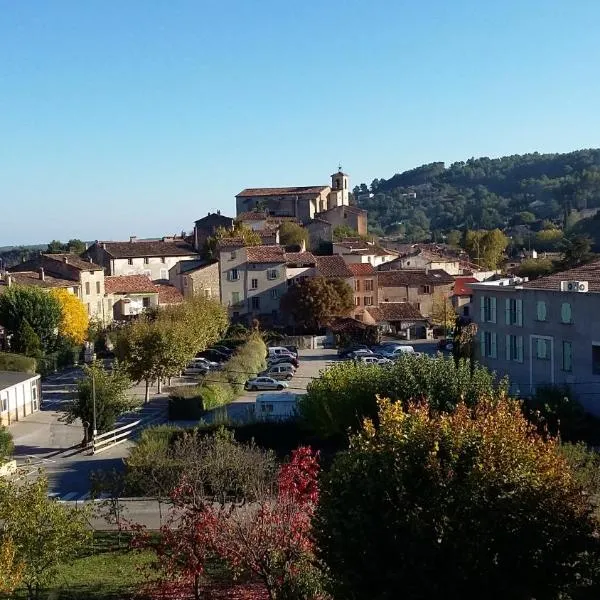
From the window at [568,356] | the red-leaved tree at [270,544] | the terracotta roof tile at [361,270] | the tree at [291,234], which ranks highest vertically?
the tree at [291,234]

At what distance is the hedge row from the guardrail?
4.51 feet

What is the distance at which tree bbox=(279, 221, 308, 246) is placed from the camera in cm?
8662

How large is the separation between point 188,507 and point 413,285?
181ft

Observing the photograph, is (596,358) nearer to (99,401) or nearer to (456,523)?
(99,401)

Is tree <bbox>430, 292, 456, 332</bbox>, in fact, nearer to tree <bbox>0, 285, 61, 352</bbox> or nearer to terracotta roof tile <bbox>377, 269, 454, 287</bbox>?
terracotta roof tile <bbox>377, 269, 454, 287</bbox>

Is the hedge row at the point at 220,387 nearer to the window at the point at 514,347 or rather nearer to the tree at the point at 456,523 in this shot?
the window at the point at 514,347

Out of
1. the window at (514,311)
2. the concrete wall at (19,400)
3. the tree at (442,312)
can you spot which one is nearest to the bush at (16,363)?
the concrete wall at (19,400)

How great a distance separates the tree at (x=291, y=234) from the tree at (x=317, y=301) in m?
22.9

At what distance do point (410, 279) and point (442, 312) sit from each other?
17.7 ft

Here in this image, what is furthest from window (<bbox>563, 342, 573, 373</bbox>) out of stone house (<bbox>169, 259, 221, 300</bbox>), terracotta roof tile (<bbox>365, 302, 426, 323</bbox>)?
stone house (<bbox>169, 259, 221, 300</bbox>)

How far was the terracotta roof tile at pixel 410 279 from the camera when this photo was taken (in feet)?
227

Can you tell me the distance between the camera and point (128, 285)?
65.8 m

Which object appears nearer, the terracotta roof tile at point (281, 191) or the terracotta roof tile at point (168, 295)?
the terracotta roof tile at point (168, 295)

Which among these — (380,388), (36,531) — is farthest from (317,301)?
(36,531)
